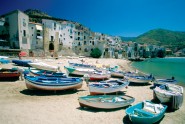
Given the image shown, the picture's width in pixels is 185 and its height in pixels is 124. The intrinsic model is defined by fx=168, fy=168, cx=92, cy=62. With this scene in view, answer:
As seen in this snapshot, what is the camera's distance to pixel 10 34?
49.2 metres

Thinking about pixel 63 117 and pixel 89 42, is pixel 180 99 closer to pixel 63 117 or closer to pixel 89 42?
pixel 63 117

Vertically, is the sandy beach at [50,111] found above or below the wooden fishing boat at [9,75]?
below

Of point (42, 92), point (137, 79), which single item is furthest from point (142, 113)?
point (137, 79)

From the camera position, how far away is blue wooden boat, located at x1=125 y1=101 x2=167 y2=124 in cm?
998

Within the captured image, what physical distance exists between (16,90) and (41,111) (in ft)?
18.7

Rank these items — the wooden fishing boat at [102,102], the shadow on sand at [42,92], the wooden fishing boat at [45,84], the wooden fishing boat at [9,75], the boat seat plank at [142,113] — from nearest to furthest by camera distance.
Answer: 1. the boat seat plank at [142,113]
2. the wooden fishing boat at [102,102]
3. the wooden fishing boat at [45,84]
4. the shadow on sand at [42,92]
5. the wooden fishing boat at [9,75]

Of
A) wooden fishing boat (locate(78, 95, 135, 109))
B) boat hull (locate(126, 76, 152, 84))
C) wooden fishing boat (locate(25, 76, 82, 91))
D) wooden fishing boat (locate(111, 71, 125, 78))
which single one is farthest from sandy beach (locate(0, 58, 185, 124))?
wooden fishing boat (locate(111, 71, 125, 78))

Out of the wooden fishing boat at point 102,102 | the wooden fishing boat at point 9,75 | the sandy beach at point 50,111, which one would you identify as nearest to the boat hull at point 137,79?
the sandy beach at point 50,111

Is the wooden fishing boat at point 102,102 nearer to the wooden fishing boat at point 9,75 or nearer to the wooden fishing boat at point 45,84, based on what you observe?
the wooden fishing boat at point 45,84

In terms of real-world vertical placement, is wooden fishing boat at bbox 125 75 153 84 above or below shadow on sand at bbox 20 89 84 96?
above

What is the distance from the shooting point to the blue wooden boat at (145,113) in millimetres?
9984

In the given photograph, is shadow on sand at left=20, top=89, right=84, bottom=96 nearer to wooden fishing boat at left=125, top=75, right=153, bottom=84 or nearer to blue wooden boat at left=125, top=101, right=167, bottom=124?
blue wooden boat at left=125, top=101, right=167, bottom=124

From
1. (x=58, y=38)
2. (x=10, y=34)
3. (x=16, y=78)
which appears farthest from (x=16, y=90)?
(x=58, y=38)

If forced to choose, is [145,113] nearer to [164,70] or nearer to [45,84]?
[45,84]
